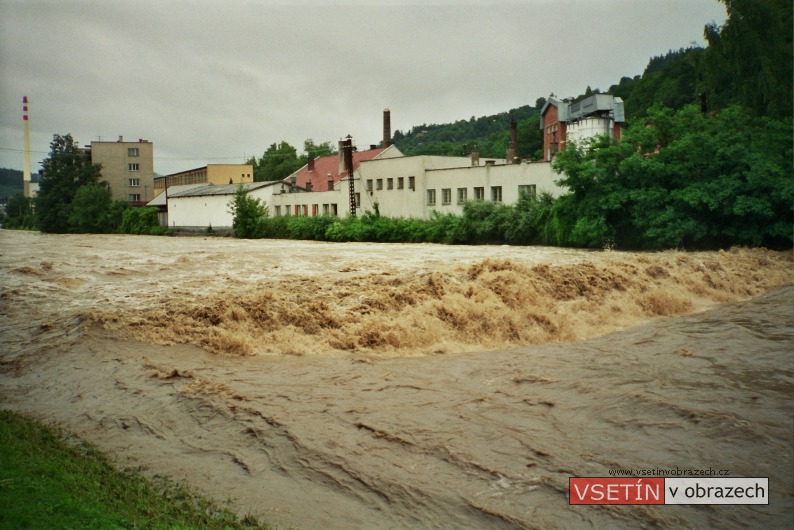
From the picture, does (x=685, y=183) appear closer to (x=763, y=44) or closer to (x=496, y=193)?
(x=496, y=193)

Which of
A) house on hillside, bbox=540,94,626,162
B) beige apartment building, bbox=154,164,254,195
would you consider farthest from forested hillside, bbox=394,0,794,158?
beige apartment building, bbox=154,164,254,195

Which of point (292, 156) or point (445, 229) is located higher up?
point (292, 156)

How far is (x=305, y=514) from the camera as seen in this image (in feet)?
21.1

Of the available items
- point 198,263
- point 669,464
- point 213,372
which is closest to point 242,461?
point 213,372

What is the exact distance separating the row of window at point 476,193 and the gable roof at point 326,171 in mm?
11947

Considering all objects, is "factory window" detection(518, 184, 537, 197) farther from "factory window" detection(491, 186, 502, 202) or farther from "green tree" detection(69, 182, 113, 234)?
"green tree" detection(69, 182, 113, 234)

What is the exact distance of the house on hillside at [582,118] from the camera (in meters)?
48.0

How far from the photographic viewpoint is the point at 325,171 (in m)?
66.0

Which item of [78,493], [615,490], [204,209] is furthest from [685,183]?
[204,209]

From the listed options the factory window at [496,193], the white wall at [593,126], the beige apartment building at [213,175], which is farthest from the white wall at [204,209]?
the white wall at [593,126]

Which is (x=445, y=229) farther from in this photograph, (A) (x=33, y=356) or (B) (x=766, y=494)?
(B) (x=766, y=494)

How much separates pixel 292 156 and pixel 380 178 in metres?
47.6

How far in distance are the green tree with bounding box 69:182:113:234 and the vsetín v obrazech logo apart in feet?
118

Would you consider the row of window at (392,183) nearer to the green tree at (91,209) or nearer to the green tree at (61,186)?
the green tree at (91,209)
